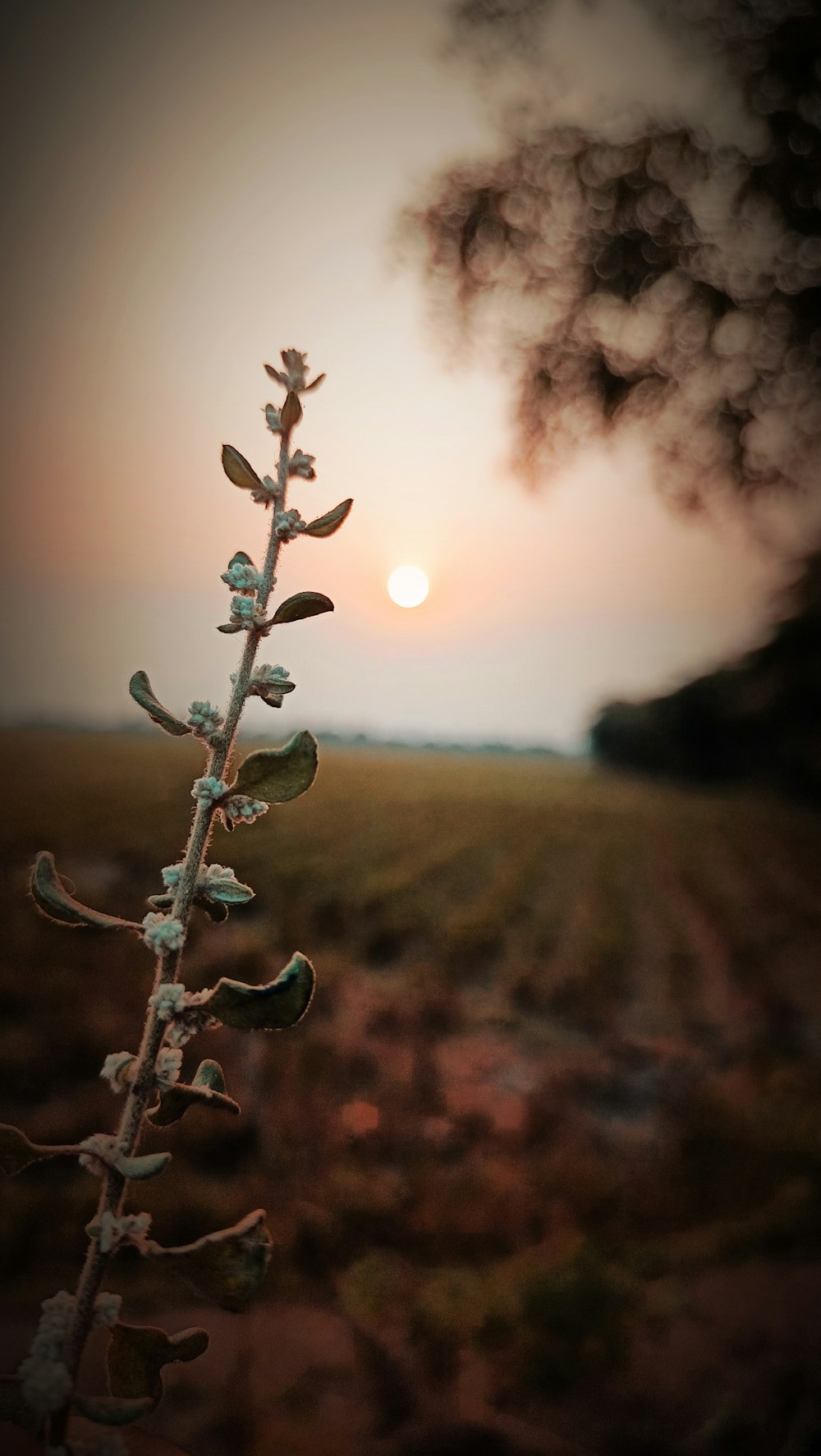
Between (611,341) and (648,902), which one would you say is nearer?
(611,341)

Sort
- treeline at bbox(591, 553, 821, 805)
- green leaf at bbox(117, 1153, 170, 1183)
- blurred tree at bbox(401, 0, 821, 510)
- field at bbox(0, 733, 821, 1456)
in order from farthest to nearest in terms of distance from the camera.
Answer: treeline at bbox(591, 553, 821, 805) < blurred tree at bbox(401, 0, 821, 510) < field at bbox(0, 733, 821, 1456) < green leaf at bbox(117, 1153, 170, 1183)

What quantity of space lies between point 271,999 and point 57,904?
0.06 m

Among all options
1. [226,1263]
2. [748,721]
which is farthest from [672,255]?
[226,1263]

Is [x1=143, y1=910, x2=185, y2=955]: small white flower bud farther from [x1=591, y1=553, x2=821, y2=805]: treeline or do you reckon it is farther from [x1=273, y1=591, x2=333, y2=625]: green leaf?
[x1=591, y1=553, x2=821, y2=805]: treeline

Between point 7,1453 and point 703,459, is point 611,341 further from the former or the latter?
point 7,1453

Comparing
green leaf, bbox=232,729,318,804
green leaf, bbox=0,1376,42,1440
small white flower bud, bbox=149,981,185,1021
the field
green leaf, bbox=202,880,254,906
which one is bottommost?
the field

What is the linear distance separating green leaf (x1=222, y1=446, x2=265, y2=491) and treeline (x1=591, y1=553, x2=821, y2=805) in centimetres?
135

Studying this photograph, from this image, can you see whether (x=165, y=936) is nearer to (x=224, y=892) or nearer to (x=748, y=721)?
(x=224, y=892)

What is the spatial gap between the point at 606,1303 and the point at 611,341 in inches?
47.4

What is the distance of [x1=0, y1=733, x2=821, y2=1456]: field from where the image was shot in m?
0.58

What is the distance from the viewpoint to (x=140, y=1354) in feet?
0.68

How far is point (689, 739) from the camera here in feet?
6.23

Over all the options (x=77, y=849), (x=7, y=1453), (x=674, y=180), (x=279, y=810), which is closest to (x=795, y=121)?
(x=674, y=180)

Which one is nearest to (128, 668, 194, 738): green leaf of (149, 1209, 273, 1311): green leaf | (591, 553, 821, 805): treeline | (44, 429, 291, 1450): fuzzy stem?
(44, 429, 291, 1450): fuzzy stem
